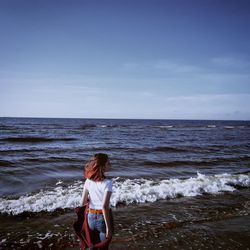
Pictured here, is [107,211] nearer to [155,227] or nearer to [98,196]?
[98,196]

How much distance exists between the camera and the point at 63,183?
919cm

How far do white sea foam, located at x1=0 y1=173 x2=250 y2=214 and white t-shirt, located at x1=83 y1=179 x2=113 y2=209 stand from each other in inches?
154

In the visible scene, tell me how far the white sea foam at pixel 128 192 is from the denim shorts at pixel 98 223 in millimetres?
3841

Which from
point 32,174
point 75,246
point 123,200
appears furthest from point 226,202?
point 32,174

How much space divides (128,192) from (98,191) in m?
5.10

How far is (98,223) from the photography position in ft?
10.3

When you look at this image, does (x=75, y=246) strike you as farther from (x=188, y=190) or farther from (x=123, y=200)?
(x=188, y=190)

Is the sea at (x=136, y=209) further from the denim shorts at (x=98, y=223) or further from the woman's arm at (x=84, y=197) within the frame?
the woman's arm at (x=84, y=197)

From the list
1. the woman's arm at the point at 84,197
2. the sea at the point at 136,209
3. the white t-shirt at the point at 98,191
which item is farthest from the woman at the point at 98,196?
the sea at the point at 136,209

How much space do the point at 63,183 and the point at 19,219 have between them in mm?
3326

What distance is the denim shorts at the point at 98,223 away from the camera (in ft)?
10.3

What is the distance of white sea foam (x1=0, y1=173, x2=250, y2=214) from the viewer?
666cm

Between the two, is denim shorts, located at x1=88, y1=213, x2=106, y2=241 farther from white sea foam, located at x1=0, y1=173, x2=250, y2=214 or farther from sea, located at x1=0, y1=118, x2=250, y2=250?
white sea foam, located at x1=0, y1=173, x2=250, y2=214

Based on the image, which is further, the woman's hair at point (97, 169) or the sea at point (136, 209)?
the sea at point (136, 209)
